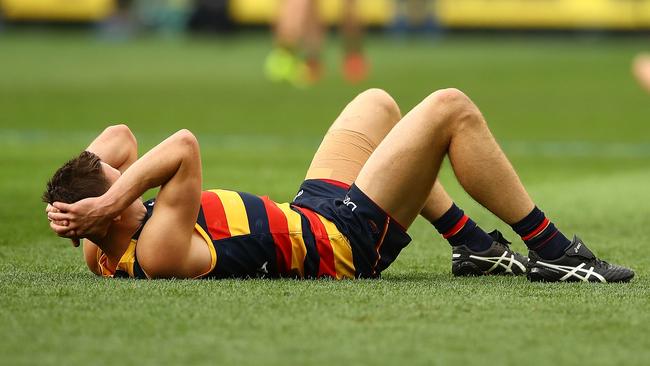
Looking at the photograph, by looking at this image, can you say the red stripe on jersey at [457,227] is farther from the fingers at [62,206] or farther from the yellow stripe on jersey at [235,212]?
the fingers at [62,206]

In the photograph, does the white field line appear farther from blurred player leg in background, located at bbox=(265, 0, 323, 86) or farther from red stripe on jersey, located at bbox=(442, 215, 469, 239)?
red stripe on jersey, located at bbox=(442, 215, 469, 239)

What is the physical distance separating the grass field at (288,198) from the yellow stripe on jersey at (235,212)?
0.20 meters

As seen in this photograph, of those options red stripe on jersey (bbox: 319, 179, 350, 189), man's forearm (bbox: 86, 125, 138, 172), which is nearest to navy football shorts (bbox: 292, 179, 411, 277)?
red stripe on jersey (bbox: 319, 179, 350, 189)

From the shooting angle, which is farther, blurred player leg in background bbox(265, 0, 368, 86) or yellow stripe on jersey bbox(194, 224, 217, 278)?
blurred player leg in background bbox(265, 0, 368, 86)

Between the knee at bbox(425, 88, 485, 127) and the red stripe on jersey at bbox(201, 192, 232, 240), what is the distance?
0.85m

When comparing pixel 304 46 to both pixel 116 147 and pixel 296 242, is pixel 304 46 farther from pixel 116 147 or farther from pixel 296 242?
pixel 296 242

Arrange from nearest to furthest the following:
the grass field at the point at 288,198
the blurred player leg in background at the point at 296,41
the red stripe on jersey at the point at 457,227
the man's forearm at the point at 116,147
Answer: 1. the grass field at the point at 288,198
2. the man's forearm at the point at 116,147
3. the red stripe on jersey at the point at 457,227
4. the blurred player leg in background at the point at 296,41

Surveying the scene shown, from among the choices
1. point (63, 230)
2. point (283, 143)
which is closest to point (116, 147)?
point (63, 230)

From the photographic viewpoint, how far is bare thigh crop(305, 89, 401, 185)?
5605 mm

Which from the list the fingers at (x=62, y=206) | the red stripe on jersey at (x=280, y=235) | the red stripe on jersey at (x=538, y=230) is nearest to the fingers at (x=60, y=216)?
the fingers at (x=62, y=206)

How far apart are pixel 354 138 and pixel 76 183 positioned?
1.30 metres

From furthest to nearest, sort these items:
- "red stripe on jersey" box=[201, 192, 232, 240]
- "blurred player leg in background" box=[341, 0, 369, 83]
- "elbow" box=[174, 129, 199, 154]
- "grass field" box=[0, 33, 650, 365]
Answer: "blurred player leg in background" box=[341, 0, 369, 83], "red stripe on jersey" box=[201, 192, 232, 240], "elbow" box=[174, 129, 199, 154], "grass field" box=[0, 33, 650, 365]

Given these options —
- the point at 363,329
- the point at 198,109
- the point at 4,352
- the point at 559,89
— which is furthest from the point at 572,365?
the point at 559,89

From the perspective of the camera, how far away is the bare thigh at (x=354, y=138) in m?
5.61
